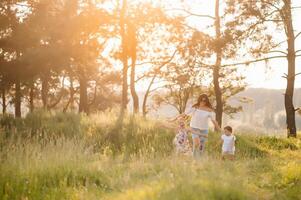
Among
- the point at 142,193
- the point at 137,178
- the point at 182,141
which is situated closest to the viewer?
the point at 142,193

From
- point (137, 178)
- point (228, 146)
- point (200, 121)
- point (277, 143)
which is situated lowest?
point (277, 143)

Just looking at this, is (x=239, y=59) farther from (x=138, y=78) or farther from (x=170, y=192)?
(x=138, y=78)

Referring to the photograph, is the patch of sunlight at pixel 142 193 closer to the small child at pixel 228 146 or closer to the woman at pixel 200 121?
the woman at pixel 200 121

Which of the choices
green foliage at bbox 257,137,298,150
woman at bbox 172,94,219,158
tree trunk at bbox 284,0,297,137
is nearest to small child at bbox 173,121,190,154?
woman at bbox 172,94,219,158

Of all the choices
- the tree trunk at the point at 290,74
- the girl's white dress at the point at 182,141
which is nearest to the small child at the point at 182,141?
the girl's white dress at the point at 182,141

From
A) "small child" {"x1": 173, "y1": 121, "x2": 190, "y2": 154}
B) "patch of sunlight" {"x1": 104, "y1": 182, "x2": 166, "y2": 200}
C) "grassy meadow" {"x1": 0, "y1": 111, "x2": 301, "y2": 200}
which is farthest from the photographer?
"small child" {"x1": 173, "y1": 121, "x2": 190, "y2": 154}

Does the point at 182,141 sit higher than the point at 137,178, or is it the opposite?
the point at 182,141

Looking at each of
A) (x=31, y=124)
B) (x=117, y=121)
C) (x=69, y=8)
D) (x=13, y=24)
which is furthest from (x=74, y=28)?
(x=117, y=121)

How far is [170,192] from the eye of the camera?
6.86 m

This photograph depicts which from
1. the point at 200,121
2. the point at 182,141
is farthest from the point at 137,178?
the point at 182,141

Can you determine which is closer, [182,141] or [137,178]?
[137,178]

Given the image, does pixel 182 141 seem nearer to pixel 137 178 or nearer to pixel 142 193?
pixel 137 178

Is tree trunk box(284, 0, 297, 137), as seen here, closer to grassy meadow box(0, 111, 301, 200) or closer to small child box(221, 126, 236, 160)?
small child box(221, 126, 236, 160)

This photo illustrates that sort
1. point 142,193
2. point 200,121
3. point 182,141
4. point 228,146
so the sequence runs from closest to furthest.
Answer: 1. point 142,193
2. point 200,121
3. point 228,146
4. point 182,141
